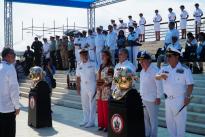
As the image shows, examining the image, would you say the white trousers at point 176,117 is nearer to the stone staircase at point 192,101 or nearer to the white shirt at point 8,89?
the stone staircase at point 192,101

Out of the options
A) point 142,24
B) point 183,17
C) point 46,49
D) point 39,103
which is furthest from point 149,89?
point 142,24

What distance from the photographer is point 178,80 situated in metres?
6.32

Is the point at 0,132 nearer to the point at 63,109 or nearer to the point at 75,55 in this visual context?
the point at 63,109

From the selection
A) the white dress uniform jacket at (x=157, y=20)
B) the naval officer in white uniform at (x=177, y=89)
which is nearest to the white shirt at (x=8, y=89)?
the naval officer in white uniform at (x=177, y=89)

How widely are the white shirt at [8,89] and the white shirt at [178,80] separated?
2.41 metres

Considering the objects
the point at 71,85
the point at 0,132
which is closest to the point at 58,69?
the point at 71,85

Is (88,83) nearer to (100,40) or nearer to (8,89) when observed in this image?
(8,89)

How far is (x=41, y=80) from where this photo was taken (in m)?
9.38

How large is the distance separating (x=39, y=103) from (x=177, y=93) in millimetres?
3990

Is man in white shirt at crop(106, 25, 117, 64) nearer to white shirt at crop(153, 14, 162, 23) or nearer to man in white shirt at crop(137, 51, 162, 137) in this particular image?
white shirt at crop(153, 14, 162, 23)

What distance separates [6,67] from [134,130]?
87.8 inches

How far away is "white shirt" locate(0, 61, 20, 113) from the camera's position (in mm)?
6020

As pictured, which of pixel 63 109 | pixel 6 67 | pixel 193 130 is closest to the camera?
pixel 6 67

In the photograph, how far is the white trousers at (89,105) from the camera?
9.00 metres
